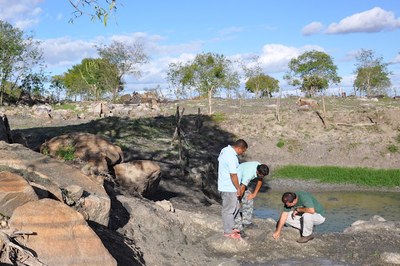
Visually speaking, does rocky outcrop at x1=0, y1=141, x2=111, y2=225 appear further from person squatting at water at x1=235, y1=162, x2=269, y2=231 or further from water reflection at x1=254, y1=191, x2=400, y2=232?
water reflection at x1=254, y1=191, x2=400, y2=232

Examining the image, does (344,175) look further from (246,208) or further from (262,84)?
(262,84)

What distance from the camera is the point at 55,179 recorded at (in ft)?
28.5

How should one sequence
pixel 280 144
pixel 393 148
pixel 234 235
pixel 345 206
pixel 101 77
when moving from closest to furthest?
pixel 234 235, pixel 345 206, pixel 393 148, pixel 280 144, pixel 101 77

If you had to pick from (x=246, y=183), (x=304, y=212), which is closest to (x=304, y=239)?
(x=304, y=212)

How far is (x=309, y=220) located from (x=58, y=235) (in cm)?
522

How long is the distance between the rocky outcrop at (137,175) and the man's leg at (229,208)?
452 cm

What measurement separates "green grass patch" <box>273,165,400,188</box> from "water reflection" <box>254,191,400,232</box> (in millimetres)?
1586

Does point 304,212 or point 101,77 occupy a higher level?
point 101,77

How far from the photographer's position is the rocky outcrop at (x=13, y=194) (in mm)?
6523

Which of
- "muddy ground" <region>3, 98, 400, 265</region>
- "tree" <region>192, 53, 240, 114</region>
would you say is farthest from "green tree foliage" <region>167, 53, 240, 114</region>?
"muddy ground" <region>3, 98, 400, 265</region>

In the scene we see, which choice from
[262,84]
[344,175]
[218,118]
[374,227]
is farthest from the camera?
[262,84]

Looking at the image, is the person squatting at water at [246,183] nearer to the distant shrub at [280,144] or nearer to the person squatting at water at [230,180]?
the person squatting at water at [230,180]

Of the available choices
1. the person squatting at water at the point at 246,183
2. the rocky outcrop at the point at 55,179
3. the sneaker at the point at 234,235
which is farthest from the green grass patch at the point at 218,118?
the rocky outcrop at the point at 55,179

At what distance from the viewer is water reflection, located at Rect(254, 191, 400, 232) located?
17984mm
